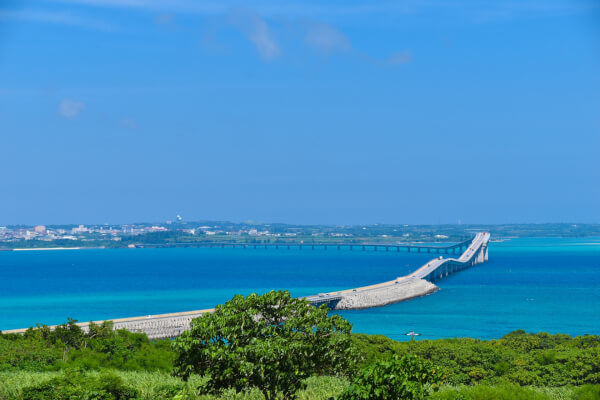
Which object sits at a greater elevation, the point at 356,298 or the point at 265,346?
the point at 265,346

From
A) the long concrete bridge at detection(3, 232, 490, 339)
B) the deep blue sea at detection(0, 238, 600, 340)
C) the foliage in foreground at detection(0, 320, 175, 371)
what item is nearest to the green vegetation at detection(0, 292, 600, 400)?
the foliage in foreground at detection(0, 320, 175, 371)

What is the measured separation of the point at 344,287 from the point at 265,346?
70.2 meters

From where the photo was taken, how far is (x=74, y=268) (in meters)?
120

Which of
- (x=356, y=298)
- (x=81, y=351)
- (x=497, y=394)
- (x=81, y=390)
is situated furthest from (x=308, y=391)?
(x=356, y=298)

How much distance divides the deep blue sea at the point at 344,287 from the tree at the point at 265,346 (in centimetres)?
3338

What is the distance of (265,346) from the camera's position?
1235cm

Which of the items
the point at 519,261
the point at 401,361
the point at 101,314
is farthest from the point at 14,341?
the point at 519,261

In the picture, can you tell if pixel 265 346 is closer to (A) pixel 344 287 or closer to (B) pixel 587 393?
(B) pixel 587 393

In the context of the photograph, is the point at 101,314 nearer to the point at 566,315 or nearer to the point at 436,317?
the point at 436,317

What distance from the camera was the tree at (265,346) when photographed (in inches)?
491

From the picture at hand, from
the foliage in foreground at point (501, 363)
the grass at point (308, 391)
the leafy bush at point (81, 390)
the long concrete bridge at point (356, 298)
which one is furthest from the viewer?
the long concrete bridge at point (356, 298)

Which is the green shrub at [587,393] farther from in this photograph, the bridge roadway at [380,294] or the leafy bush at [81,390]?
the bridge roadway at [380,294]

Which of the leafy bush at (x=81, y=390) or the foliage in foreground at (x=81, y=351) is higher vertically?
the leafy bush at (x=81, y=390)

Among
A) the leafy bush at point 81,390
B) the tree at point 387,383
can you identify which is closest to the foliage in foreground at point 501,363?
the leafy bush at point 81,390
